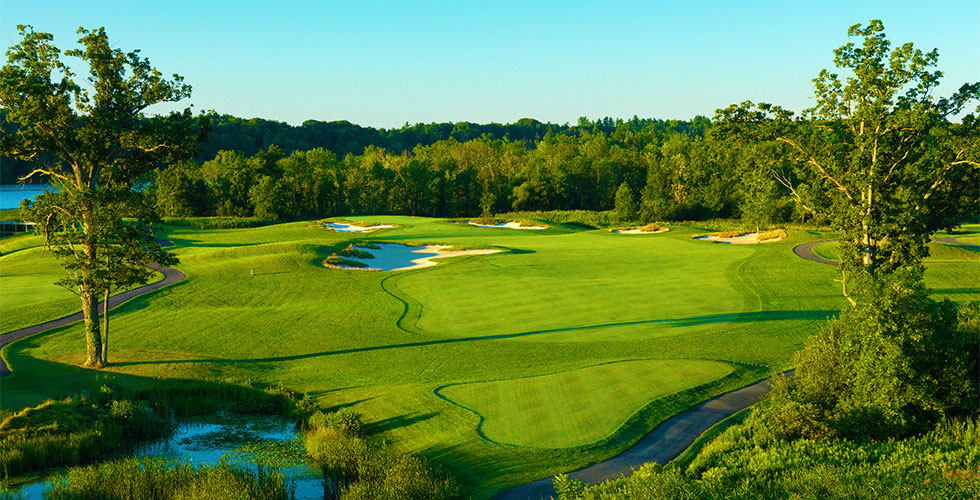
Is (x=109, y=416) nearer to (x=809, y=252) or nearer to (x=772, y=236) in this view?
(x=809, y=252)

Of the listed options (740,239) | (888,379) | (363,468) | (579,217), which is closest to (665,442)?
(888,379)

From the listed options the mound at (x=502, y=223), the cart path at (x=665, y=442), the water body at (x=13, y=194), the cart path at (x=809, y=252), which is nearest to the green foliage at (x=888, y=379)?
the cart path at (x=665, y=442)

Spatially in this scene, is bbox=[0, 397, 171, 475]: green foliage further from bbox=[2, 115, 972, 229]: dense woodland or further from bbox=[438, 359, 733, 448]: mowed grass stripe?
bbox=[2, 115, 972, 229]: dense woodland

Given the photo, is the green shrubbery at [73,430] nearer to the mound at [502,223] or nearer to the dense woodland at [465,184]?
the mound at [502,223]

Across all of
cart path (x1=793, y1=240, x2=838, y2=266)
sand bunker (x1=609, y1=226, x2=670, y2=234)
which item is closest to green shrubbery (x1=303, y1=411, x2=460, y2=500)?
cart path (x1=793, y1=240, x2=838, y2=266)

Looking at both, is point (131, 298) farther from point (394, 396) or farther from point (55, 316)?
point (394, 396)
